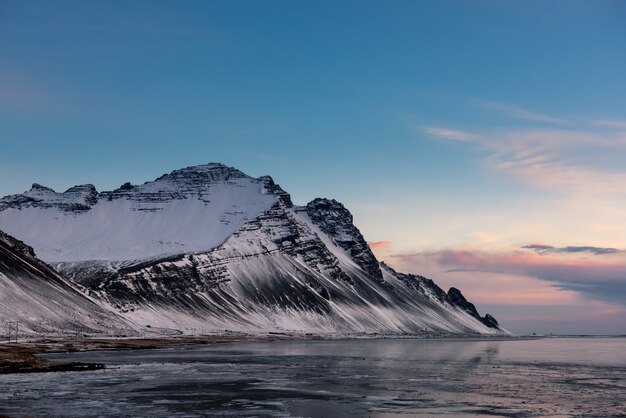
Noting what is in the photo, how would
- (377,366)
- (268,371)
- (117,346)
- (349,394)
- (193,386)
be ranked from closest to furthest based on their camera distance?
(349,394), (193,386), (268,371), (377,366), (117,346)

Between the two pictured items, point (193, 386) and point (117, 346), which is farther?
point (117, 346)

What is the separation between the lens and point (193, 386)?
73.0 m

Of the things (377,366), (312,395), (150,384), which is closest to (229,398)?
(312,395)

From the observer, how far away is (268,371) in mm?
96438

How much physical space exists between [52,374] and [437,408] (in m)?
46.8

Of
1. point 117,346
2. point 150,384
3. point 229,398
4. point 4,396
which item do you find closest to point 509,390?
point 229,398

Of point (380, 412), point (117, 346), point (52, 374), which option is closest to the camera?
point (380, 412)

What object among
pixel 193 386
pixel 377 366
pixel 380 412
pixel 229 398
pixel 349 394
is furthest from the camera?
pixel 377 366

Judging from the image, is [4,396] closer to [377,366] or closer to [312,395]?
[312,395]

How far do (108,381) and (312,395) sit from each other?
23.5 metres

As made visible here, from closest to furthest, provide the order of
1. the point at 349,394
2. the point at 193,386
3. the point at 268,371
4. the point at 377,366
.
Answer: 1. the point at 349,394
2. the point at 193,386
3. the point at 268,371
4. the point at 377,366

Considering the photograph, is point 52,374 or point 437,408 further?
point 52,374

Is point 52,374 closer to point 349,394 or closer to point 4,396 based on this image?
point 4,396

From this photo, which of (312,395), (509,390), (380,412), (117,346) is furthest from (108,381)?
(117,346)
